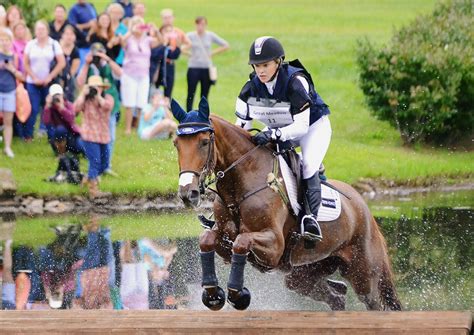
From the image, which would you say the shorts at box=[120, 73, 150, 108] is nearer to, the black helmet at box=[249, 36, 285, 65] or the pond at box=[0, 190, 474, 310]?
the pond at box=[0, 190, 474, 310]

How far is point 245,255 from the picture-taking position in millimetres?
8805

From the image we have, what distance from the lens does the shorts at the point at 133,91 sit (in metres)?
20.3

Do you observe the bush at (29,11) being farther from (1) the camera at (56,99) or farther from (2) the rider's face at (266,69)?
(2) the rider's face at (266,69)

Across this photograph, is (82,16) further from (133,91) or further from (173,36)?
(133,91)

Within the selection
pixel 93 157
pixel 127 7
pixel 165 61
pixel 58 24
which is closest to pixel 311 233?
pixel 93 157

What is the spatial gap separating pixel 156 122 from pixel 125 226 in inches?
157

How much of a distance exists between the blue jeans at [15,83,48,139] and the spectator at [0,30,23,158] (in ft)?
2.20

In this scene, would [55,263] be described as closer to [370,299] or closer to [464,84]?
[370,299]

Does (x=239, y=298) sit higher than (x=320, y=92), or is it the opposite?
(x=239, y=298)

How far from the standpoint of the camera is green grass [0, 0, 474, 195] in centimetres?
1848

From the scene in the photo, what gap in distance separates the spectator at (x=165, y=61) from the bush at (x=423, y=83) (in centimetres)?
356

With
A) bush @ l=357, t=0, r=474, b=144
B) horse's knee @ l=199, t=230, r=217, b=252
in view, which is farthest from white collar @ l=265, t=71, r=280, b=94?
bush @ l=357, t=0, r=474, b=144

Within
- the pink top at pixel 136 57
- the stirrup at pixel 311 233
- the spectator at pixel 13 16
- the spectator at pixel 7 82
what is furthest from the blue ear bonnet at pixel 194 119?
the pink top at pixel 136 57

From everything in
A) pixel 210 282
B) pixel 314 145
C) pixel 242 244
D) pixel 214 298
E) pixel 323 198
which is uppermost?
pixel 314 145
